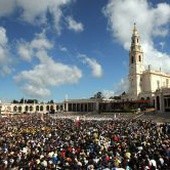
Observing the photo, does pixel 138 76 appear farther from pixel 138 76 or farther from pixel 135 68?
pixel 135 68

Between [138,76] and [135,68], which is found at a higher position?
[135,68]

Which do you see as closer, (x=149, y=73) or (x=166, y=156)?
(x=166, y=156)

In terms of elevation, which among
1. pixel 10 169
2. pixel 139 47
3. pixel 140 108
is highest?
pixel 139 47

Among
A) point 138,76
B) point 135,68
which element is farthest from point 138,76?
point 135,68

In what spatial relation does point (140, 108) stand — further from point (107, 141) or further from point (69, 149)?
point (69, 149)

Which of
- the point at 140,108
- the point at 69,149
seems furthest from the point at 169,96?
the point at 69,149

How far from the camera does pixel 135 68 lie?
99.4 metres

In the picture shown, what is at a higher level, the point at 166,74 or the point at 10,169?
the point at 166,74

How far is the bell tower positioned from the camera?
99.4 meters

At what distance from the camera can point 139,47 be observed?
101688 mm

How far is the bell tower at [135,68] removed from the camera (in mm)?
99438

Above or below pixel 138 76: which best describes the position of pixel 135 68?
above

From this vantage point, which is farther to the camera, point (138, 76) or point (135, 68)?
point (138, 76)

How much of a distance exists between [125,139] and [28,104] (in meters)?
134
